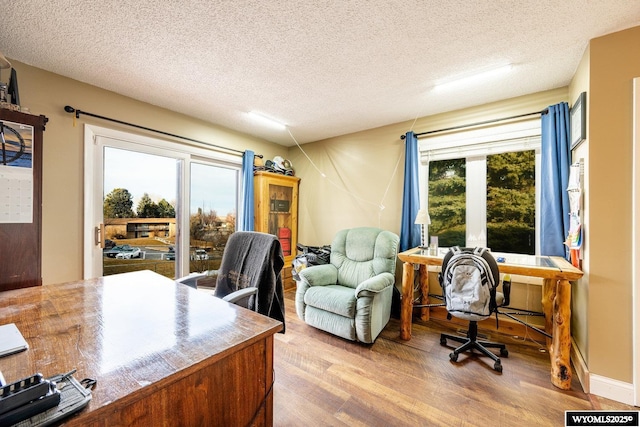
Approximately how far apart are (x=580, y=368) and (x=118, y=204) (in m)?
4.27

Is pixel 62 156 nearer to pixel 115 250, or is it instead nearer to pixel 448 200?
pixel 115 250

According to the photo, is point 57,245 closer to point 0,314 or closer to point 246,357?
point 0,314

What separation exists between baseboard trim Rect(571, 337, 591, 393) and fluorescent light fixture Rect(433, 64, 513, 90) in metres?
2.33

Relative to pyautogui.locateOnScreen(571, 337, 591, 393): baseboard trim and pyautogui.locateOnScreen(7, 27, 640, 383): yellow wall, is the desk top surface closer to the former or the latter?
pyautogui.locateOnScreen(7, 27, 640, 383): yellow wall

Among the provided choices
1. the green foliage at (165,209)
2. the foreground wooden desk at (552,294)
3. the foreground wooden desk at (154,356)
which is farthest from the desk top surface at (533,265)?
the green foliage at (165,209)

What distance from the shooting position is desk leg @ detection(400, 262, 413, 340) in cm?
254

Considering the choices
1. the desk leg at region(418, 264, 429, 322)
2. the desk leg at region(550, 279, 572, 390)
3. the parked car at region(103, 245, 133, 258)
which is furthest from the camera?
the desk leg at region(418, 264, 429, 322)

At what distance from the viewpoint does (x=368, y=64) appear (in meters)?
2.09

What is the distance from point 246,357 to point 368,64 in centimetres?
217

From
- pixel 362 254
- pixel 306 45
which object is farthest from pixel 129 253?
pixel 306 45

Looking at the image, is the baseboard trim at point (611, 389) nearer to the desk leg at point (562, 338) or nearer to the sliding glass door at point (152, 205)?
the desk leg at point (562, 338)

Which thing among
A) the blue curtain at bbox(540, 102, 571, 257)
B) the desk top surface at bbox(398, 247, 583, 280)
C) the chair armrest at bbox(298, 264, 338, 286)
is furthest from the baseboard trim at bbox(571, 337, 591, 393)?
the chair armrest at bbox(298, 264, 338, 286)

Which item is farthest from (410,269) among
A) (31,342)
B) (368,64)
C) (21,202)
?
(21,202)

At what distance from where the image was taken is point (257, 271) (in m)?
1.73
